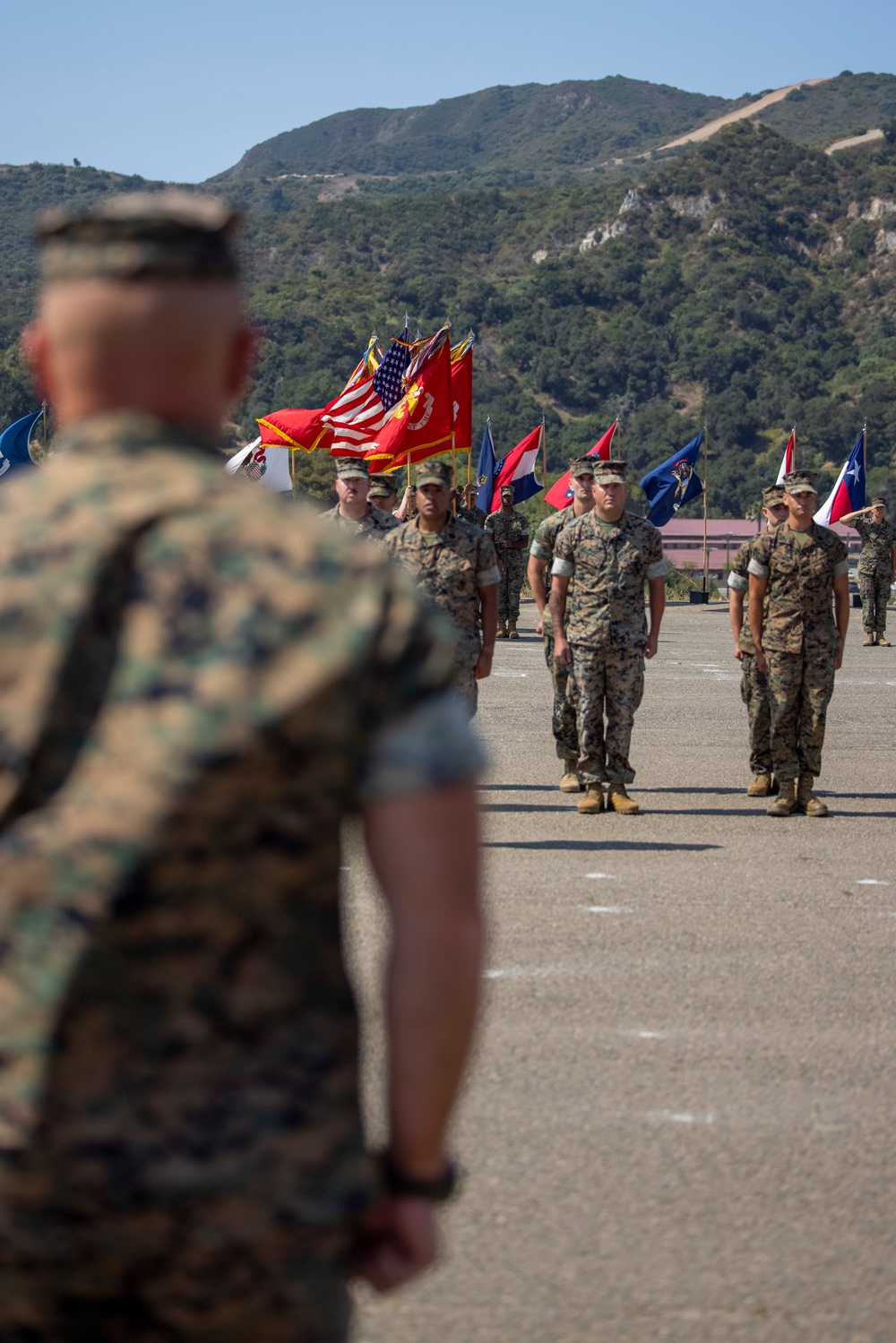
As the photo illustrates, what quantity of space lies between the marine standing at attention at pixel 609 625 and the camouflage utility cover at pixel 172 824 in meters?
8.68

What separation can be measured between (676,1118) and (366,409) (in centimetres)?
1719

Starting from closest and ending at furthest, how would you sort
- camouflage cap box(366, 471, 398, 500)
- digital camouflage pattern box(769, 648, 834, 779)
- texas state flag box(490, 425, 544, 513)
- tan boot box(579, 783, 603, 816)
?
tan boot box(579, 783, 603, 816) < digital camouflage pattern box(769, 648, 834, 779) < camouflage cap box(366, 471, 398, 500) < texas state flag box(490, 425, 544, 513)

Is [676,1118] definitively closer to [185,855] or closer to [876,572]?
[185,855]

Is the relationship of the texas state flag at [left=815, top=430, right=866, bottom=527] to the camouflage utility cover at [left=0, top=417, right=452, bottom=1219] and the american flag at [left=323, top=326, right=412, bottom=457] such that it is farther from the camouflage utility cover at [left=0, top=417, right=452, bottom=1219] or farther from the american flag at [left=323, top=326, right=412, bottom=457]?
the camouflage utility cover at [left=0, top=417, right=452, bottom=1219]

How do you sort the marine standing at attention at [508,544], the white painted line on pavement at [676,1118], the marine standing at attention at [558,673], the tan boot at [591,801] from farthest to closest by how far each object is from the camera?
the marine standing at attention at [508,544], the marine standing at attention at [558,673], the tan boot at [591,801], the white painted line on pavement at [676,1118]

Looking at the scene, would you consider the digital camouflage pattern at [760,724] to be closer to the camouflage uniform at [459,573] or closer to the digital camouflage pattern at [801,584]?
the digital camouflage pattern at [801,584]

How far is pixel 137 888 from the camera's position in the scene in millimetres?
1773

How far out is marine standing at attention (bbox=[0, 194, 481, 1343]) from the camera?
1782 mm

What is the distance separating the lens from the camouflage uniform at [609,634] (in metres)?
10.5

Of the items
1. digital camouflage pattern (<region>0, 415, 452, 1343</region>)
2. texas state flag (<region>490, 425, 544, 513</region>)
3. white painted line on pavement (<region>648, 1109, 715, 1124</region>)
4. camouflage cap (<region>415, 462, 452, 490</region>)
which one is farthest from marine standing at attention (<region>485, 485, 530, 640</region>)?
digital camouflage pattern (<region>0, 415, 452, 1343</region>)

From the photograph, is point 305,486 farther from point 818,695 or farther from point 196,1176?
point 196,1176

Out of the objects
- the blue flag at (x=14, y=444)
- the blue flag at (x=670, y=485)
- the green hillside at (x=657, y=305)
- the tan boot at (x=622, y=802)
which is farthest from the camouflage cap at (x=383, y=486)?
the green hillside at (x=657, y=305)

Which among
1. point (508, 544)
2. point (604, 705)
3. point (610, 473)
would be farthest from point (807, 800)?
point (508, 544)

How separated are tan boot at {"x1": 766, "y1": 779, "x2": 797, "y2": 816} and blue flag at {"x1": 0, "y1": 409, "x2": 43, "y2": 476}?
18832mm
